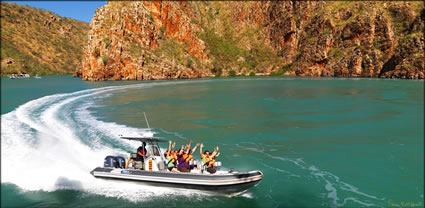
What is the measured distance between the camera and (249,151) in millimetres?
20984

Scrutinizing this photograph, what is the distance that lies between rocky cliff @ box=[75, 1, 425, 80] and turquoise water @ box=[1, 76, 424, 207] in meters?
69.7

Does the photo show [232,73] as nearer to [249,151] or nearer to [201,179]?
[249,151]

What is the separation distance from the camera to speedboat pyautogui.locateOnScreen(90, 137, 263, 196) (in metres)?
14.0

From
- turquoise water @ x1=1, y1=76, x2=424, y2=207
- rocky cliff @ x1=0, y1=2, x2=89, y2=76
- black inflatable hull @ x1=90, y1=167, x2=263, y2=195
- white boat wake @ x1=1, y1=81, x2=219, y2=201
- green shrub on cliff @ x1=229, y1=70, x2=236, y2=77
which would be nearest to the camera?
black inflatable hull @ x1=90, y1=167, x2=263, y2=195

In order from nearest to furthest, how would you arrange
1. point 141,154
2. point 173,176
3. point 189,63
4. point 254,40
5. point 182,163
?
point 173,176 < point 182,163 < point 141,154 < point 189,63 < point 254,40

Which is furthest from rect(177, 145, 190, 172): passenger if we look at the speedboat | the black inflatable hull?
the black inflatable hull

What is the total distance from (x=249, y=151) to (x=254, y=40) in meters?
138

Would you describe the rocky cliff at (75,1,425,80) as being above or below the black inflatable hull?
above

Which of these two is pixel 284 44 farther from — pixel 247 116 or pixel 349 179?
pixel 349 179

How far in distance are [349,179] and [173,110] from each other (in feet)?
87.1

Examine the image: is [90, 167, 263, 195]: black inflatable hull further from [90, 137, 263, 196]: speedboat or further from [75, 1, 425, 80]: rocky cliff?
[75, 1, 425, 80]: rocky cliff

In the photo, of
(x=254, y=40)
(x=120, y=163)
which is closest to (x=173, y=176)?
(x=120, y=163)

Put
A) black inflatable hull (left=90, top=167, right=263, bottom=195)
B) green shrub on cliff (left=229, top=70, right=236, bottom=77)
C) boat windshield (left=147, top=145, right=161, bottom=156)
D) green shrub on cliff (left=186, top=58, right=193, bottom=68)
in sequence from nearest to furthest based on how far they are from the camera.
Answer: black inflatable hull (left=90, top=167, right=263, bottom=195) < boat windshield (left=147, top=145, right=161, bottom=156) < green shrub on cliff (left=186, top=58, right=193, bottom=68) < green shrub on cliff (left=229, top=70, right=236, bottom=77)

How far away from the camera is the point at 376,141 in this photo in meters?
23.0
